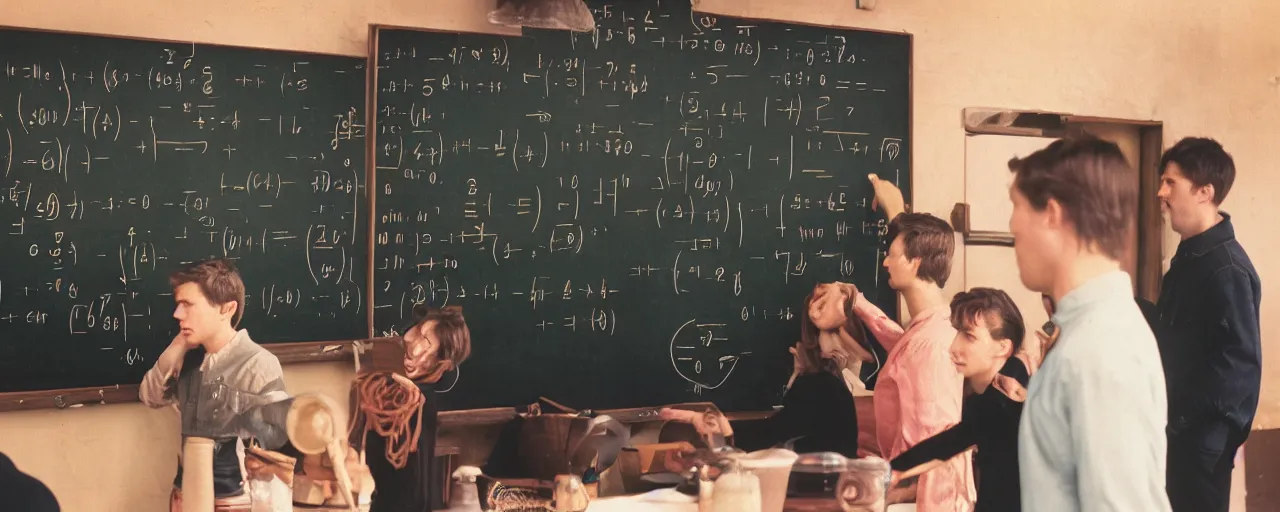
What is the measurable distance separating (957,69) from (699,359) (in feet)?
4.62

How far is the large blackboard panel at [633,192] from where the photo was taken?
3.29m

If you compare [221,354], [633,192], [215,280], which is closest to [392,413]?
[221,354]

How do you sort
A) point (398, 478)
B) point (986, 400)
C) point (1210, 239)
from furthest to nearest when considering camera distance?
point (1210, 239)
point (398, 478)
point (986, 400)

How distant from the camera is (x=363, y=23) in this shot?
324 centimetres

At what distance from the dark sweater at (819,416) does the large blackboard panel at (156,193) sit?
1298 mm

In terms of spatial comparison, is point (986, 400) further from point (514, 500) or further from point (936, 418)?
point (514, 500)

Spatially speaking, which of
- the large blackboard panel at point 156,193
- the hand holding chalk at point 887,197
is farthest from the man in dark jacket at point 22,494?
the hand holding chalk at point 887,197

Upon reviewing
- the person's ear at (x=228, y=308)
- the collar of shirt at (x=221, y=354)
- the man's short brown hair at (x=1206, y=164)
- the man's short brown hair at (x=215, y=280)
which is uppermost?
the man's short brown hair at (x=1206, y=164)

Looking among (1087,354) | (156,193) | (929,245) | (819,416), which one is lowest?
(819,416)

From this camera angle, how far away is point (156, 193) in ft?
10.0

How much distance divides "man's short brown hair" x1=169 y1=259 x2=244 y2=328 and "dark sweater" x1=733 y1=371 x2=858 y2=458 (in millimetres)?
1626

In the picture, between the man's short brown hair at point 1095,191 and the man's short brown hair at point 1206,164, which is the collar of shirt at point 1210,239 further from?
the man's short brown hair at point 1095,191

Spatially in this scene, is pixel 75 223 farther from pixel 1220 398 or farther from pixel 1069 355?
pixel 1220 398

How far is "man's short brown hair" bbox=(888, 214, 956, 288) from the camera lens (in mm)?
3346
